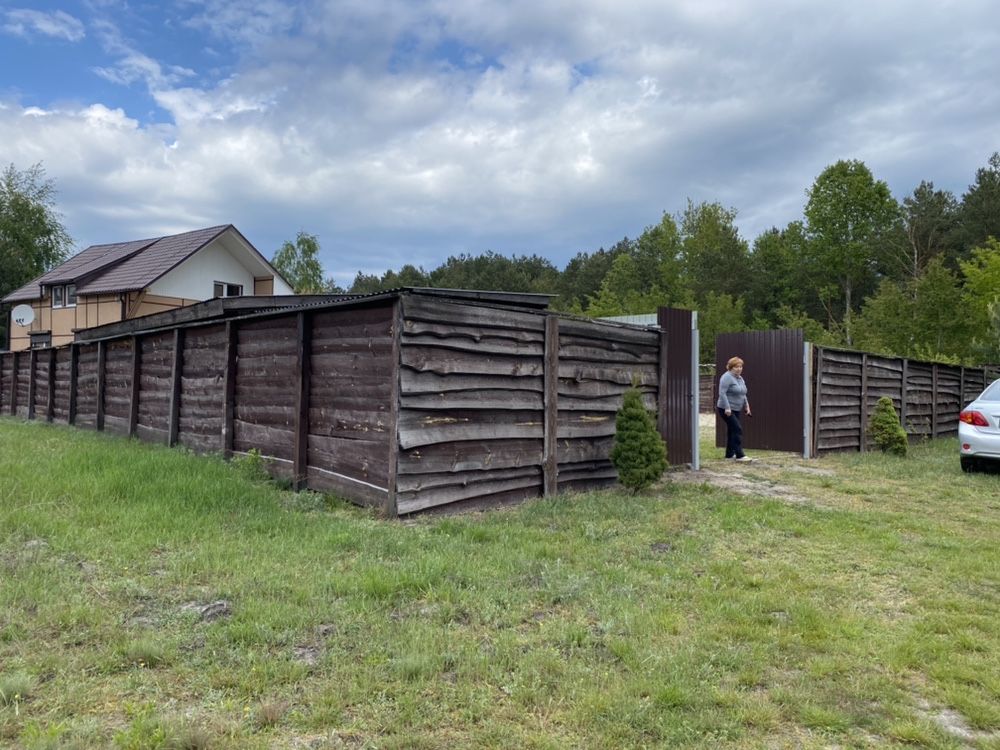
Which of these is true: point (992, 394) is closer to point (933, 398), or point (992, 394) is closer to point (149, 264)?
point (933, 398)

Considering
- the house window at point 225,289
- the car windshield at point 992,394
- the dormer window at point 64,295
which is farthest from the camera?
the dormer window at point 64,295

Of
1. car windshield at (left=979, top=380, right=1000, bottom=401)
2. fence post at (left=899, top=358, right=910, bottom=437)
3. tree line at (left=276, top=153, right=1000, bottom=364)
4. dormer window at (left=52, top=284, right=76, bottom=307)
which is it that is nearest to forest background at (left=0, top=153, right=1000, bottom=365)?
tree line at (left=276, top=153, right=1000, bottom=364)

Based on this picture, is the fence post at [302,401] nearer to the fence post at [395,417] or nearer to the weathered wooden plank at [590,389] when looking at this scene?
the fence post at [395,417]

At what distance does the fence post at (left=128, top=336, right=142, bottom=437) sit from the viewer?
10.6 m

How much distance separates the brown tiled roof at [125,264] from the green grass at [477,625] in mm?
21647

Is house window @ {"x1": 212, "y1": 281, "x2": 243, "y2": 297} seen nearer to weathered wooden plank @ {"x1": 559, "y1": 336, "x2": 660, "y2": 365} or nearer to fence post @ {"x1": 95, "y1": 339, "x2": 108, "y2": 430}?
fence post @ {"x1": 95, "y1": 339, "x2": 108, "y2": 430}

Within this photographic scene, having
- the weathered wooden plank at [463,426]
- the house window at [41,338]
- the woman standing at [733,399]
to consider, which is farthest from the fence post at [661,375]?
the house window at [41,338]

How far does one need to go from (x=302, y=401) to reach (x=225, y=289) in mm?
23963

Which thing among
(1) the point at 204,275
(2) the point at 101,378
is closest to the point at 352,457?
(2) the point at 101,378

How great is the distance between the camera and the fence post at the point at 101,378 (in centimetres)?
1202

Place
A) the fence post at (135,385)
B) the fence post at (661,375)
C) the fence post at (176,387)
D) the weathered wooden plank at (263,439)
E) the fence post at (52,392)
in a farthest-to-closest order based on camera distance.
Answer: the fence post at (52,392) → the fence post at (135,385) → the fence post at (176,387) → the fence post at (661,375) → the weathered wooden plank at (263,439)

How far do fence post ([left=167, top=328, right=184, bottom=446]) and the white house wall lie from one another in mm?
17923

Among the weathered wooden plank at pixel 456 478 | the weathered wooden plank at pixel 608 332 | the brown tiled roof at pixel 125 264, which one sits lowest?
the weathered wooden plank at pixel 456 478

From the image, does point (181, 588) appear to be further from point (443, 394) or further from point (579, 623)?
point (443, 394)
